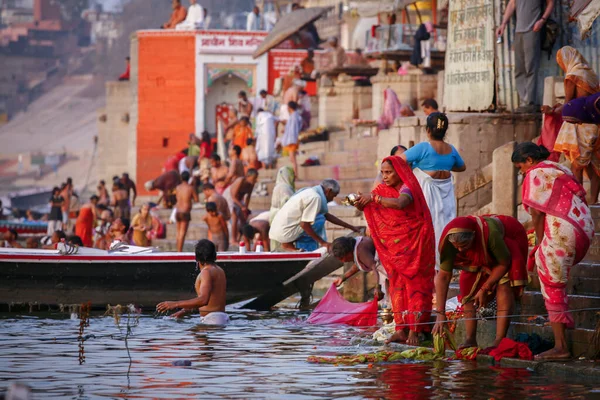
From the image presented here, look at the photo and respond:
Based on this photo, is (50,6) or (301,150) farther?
(50,6)

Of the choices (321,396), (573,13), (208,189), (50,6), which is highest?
(50,6)

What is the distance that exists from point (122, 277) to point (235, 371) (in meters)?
5.63

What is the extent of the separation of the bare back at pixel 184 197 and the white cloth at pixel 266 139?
159 inches

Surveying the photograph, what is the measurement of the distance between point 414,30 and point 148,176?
15716 millimetres

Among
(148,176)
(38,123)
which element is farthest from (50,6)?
(148,176)

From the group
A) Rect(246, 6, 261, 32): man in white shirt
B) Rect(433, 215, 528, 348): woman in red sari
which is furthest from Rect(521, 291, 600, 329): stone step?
Rect(246, 6, 261, 32): man in white shirt

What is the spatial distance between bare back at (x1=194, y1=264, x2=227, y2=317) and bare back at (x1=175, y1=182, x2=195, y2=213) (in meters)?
9.18

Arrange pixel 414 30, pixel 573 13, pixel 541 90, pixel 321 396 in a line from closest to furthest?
pixel 321 396
pixel 573 13
pixel 541 90
pixel 414 30

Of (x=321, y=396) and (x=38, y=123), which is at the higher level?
(x=38, y=123)

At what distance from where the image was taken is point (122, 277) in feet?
49.1

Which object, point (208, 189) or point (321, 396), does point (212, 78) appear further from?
point (321, 396)

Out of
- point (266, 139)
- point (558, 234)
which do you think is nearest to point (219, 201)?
point (266, 139)

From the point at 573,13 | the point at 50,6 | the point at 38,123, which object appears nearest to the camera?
the point at 573,13

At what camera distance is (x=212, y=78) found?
130 feet
